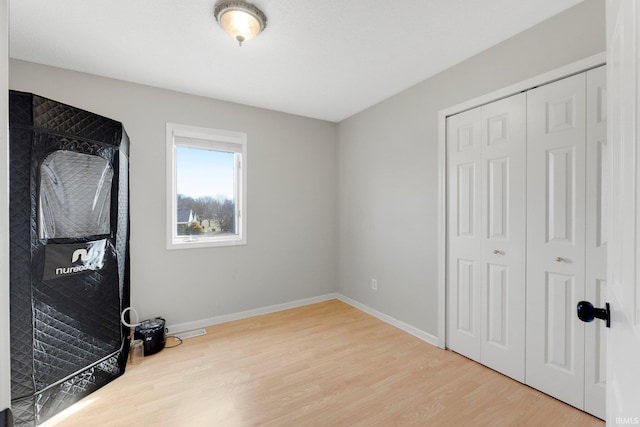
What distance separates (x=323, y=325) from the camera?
116 inches

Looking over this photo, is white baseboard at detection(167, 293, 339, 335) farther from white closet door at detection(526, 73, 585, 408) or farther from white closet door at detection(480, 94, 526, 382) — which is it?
white closet door at detection(526, 73, 585, 408)

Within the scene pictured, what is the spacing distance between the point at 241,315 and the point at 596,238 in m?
3.17

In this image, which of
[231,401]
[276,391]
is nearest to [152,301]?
[231,401]

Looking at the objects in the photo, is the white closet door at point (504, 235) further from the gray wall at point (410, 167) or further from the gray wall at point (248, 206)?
the gray wall at point (248, 206)


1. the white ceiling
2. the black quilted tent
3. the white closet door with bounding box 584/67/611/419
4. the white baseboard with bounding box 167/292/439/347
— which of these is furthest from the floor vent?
the white closet door with bounding box 584/67/611/419

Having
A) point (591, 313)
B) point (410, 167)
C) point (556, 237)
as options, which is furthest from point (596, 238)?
point (410, 167)

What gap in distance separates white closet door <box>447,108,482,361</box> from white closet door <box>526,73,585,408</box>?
358mm

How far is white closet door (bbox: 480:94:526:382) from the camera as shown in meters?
1.91

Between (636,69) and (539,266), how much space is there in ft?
5.46

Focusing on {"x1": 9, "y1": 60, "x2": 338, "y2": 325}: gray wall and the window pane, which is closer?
{"x1": 9, "y1": 60, "x2": 338, "y2": 325}: gray wall

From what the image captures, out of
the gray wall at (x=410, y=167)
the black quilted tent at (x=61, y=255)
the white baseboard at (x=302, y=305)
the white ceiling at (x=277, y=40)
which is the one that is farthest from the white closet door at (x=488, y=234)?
the black quilted tent at (x=61, y=255)

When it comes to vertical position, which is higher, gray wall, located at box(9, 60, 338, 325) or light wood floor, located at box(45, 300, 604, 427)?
gray wall, located at box(9, 60, 338, 325)

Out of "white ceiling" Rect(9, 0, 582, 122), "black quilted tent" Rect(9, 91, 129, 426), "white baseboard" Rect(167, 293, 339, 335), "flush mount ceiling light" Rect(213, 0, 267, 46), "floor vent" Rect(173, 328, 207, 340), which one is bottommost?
"floor vent" Rect(173, 328, 207, 340)

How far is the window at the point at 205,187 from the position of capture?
2.85m
